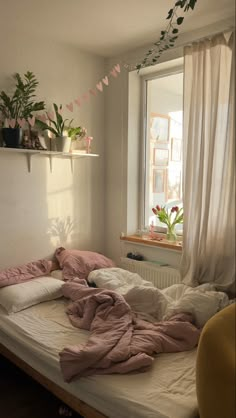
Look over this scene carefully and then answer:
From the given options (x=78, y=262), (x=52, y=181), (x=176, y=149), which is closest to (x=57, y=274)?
(x=78, y=262)

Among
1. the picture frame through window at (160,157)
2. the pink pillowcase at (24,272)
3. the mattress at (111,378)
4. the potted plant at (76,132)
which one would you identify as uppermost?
the potted plant at (76,132)

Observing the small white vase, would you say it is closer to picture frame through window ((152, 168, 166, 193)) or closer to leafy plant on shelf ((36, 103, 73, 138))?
leafy plant on shelf ((36, 103, 73, 138))

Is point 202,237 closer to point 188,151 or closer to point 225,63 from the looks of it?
point 188,151

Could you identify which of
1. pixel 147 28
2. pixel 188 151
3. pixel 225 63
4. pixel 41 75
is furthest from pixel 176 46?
pixel 41 75

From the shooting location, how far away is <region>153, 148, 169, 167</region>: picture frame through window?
10.0ft

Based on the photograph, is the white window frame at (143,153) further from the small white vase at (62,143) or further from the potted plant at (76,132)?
the small white vase at (62,143)

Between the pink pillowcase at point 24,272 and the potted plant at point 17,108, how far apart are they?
0.92 m

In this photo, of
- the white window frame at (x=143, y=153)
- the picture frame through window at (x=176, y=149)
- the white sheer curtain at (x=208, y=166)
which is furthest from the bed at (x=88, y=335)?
the picture frame through window at (x=176, y=149)

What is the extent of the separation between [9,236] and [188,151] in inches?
59.1

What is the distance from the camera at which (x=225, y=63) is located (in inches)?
87.0

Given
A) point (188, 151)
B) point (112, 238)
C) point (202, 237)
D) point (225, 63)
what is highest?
point (225, 63)

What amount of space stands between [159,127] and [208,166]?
0.93m

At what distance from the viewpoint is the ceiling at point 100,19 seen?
214 centimetres

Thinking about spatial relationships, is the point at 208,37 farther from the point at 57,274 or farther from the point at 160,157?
the point at 57,274
